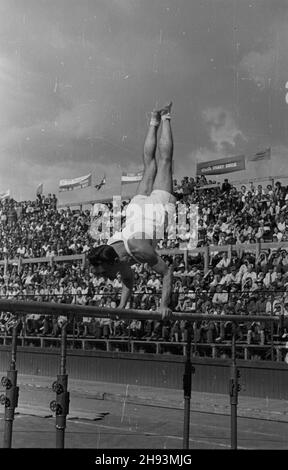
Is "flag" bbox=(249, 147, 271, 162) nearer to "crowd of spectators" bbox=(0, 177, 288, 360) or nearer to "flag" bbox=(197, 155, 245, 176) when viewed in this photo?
"flag" bbox=(197, 155, 245, 176)

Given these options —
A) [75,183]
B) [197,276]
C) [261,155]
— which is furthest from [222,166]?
[75,183]

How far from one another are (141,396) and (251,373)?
7.37ft

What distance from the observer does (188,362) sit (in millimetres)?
6090

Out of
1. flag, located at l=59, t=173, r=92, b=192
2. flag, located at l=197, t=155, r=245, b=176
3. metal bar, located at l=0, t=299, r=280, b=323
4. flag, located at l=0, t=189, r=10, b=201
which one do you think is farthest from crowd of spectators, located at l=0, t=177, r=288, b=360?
flag, located at l=0, t=189, r=10, b=201

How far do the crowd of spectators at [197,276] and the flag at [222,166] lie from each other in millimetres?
993

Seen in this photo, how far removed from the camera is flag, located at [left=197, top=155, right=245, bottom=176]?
19703 mm

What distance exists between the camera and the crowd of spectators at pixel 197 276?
40.4 feet

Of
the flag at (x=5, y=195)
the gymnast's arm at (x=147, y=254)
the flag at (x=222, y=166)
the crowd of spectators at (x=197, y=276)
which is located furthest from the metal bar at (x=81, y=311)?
the flag at (x=5, y=195)

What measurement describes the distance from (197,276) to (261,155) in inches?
299

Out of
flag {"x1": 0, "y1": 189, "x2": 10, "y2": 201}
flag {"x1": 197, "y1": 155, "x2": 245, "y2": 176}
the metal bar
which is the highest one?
flag {"x1": 0, "y1": 189, "x2": 10, "y2": 201}

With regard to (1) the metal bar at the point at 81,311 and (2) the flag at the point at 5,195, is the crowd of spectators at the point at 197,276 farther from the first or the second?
(2) the flag at the point at 5,195

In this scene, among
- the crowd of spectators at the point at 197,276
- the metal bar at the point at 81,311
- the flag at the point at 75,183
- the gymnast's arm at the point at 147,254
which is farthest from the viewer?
the flag at the point at 75,183

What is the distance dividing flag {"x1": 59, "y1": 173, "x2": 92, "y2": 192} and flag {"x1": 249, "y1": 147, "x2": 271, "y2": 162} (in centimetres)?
901

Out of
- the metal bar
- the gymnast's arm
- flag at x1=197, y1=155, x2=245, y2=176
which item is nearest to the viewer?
the metal bar
